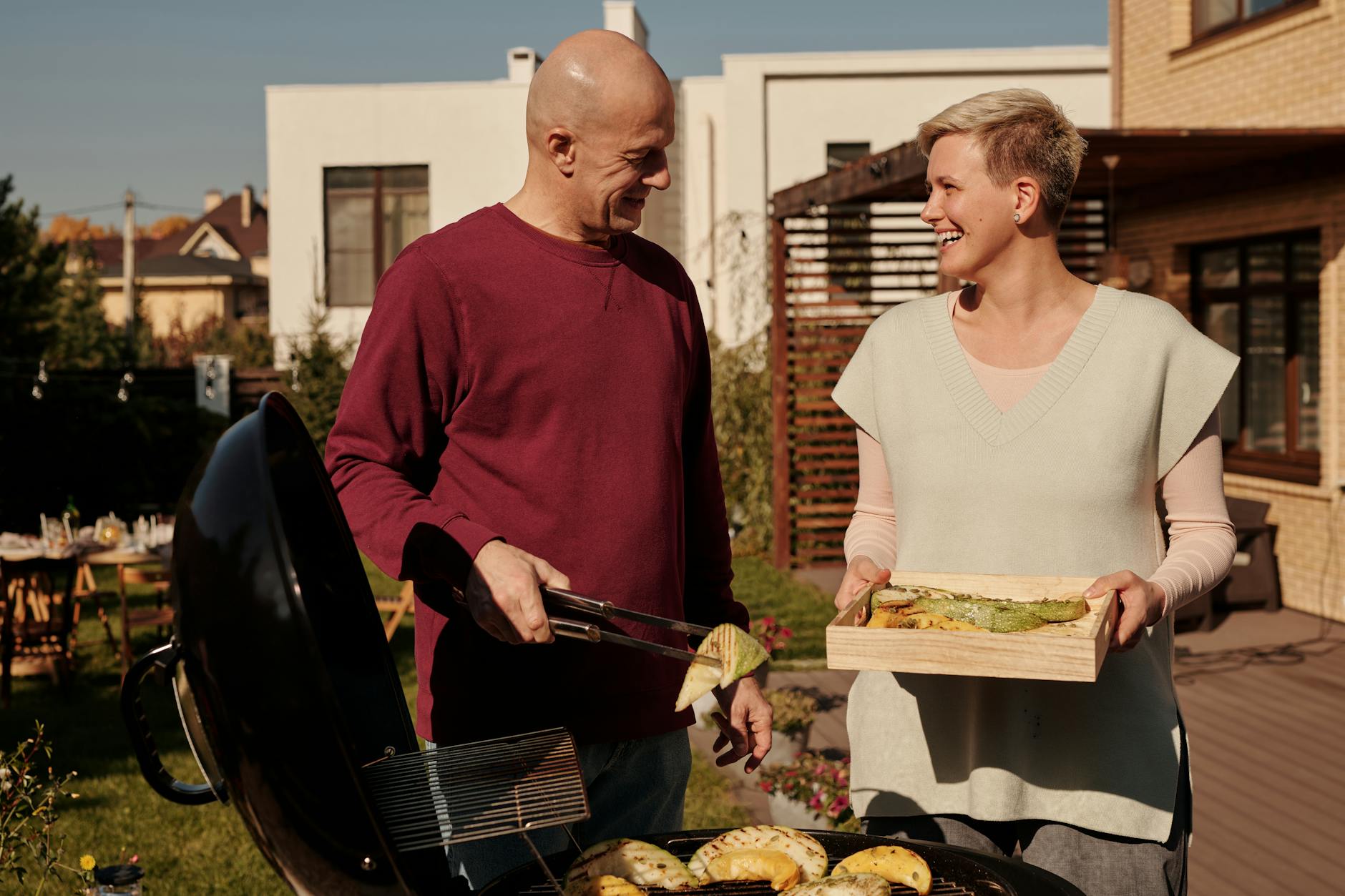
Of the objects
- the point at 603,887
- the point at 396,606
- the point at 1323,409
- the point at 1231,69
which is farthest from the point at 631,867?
the point at 1231,69

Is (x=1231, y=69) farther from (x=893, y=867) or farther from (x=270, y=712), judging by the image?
(x=270, y=712)

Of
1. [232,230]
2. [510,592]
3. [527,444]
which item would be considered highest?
[232,230]

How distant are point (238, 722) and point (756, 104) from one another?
1844 cm

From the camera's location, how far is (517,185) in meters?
19.3

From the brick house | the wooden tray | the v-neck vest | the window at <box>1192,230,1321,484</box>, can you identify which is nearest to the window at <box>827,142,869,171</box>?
the brick house

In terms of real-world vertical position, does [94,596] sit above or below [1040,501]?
below

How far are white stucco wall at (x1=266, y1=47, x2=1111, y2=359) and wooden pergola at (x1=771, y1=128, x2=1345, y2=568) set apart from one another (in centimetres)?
432

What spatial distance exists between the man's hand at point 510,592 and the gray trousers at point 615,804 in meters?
0.47

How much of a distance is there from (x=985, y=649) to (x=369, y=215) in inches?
773

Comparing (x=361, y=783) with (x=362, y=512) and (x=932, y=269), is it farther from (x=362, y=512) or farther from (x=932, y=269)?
(x=932, y=269)

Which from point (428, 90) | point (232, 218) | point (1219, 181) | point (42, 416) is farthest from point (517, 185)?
point (232, 218)

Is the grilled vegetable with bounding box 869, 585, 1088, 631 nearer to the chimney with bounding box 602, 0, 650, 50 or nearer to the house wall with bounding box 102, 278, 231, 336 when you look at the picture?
the chimney with bounding box 602, 0, 650, 50

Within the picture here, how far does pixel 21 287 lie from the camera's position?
17.3 metres

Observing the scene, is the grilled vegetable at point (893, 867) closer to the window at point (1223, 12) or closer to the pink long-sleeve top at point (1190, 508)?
the pink long-sleeve top at point (1190, 508)
